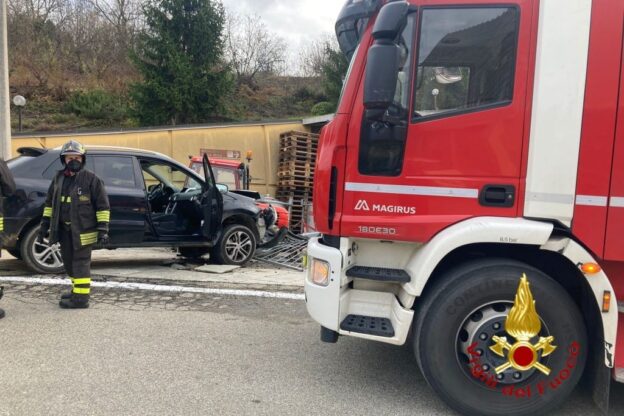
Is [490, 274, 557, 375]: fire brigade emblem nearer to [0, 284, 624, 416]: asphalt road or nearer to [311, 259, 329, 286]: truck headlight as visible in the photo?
[0, 284, 624, 416]: asphalt road

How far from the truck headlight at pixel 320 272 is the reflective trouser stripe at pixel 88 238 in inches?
117

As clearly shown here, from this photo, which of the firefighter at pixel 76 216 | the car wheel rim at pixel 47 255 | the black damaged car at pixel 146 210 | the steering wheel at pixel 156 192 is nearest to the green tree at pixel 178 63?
the black damaged car at pixel 146 210

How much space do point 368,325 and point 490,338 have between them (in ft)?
2.47

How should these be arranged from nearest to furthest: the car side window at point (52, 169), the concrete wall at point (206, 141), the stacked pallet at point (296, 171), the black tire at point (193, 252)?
the car side window at point (52, 169), the black tire at point (193, 252), the concrete wall at point (206, 141), the stacked pallet at point (296, 171)

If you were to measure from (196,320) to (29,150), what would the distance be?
11.9 feet

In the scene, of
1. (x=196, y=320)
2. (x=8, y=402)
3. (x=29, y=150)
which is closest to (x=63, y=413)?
(x=8, y=402)

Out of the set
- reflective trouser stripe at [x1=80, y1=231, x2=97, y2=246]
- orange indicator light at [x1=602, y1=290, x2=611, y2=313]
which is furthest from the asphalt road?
orange indicator light at [x1=602, y1=290, x2=611, y2=313]

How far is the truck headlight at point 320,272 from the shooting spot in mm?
3180

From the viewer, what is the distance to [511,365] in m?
2.88

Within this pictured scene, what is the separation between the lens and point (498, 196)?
2.94 meters

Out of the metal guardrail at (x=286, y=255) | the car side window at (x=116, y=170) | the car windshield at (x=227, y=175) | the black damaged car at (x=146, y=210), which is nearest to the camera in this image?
the black damaged car at (x=146, y=210)

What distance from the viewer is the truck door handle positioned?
2.93 meters

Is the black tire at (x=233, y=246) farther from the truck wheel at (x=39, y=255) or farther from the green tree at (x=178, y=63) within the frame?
the green tree at (x=178, y=63)

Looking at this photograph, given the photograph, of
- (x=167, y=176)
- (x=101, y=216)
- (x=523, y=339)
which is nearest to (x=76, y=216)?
(x=101, y=216)
